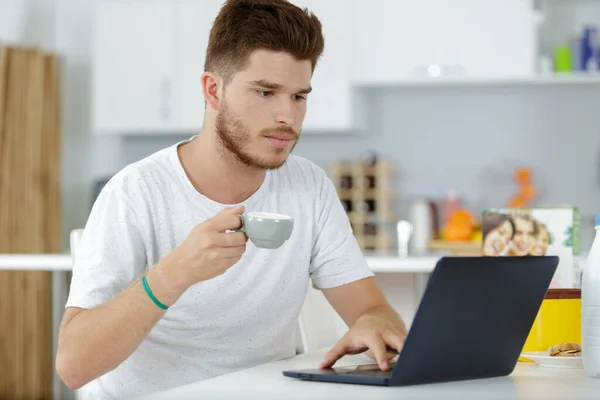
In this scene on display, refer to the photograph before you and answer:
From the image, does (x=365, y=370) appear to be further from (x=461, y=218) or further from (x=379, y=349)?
(x=461, y=218)

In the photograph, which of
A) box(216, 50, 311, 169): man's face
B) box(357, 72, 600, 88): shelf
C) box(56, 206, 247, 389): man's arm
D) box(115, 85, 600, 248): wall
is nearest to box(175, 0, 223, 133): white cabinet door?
box(115, 85, 600, 248): wall

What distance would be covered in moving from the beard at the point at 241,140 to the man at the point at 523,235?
17.3 inches

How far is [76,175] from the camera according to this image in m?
5.39

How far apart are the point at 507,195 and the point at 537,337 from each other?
3.42 meters

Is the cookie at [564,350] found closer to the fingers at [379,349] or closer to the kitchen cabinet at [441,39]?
the fingers at [379,349]

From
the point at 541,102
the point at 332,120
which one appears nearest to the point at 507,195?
the point at 541,102

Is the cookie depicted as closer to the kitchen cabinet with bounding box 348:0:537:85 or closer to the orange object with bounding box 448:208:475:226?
the orange object with bounding box 448:208:475:226

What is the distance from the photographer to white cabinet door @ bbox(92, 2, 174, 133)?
4.98 metres

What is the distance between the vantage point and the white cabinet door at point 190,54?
16.1 ft

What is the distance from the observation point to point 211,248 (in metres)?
1.30

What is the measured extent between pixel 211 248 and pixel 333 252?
1.92 ft

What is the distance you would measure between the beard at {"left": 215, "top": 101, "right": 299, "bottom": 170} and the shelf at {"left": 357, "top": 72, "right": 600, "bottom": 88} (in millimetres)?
3087

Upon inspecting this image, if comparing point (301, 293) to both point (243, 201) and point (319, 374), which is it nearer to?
point (243, 201)

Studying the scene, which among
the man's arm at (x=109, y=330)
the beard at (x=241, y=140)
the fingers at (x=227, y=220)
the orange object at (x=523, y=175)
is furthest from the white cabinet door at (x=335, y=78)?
the fingers at (x=227, y=220)
